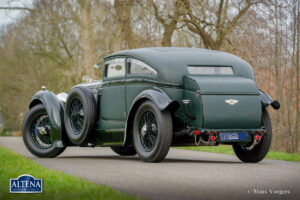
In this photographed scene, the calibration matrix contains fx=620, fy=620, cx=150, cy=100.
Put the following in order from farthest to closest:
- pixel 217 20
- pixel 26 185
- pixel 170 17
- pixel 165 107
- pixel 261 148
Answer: pixel 217 20, pixel 170 17, pixel 261 148, pixel 165 107, pixel 26 185

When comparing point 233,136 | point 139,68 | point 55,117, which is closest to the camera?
point 233,136

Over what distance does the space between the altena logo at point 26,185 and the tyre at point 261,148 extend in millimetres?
4834

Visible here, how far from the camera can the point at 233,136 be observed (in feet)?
31.7

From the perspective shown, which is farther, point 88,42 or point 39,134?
point 88,42

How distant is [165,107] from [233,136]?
118 centimetres

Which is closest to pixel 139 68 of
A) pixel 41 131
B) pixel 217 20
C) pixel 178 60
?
pixel 178 60

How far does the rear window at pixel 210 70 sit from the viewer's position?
10234 mm

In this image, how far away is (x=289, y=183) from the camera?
735cm

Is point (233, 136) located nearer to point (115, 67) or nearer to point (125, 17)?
point (115, 67)

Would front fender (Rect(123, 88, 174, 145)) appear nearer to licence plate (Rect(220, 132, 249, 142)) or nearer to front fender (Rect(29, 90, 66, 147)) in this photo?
licence plate (Rect(220, 132, 249, 142))

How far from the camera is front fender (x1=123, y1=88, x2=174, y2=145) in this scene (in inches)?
375

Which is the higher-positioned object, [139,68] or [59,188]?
[139,68]

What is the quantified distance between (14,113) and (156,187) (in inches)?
1642

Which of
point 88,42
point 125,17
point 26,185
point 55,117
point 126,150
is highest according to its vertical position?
point 125,17
